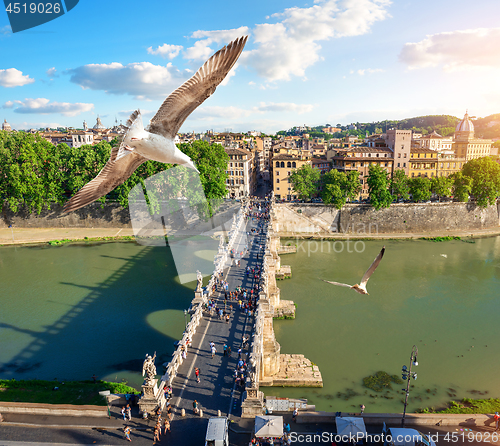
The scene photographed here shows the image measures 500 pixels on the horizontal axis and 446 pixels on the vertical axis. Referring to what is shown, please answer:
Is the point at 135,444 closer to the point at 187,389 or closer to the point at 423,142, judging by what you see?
the point at 187,389

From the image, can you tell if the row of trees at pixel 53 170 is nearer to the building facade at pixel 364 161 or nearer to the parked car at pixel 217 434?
the building facade at pixel 364 161

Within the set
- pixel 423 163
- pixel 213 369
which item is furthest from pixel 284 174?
pixel 213 369

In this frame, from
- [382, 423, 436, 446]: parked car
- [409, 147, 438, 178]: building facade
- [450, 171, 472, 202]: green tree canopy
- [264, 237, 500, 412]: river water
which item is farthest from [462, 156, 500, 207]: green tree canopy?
[382, 423, 436, 446]: parked car

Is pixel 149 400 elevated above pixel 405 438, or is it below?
above

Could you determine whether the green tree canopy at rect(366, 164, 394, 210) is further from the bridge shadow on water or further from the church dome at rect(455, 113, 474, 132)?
the church dome at rect(455, 113, 474, 132)

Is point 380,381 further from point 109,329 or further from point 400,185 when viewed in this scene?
point 400,185

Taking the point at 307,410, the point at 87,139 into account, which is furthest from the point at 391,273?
the point at 87,139

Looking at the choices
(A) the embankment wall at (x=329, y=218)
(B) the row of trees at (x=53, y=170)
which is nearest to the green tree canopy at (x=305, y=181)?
(A) the embankment wall at (x=329, y=218)
